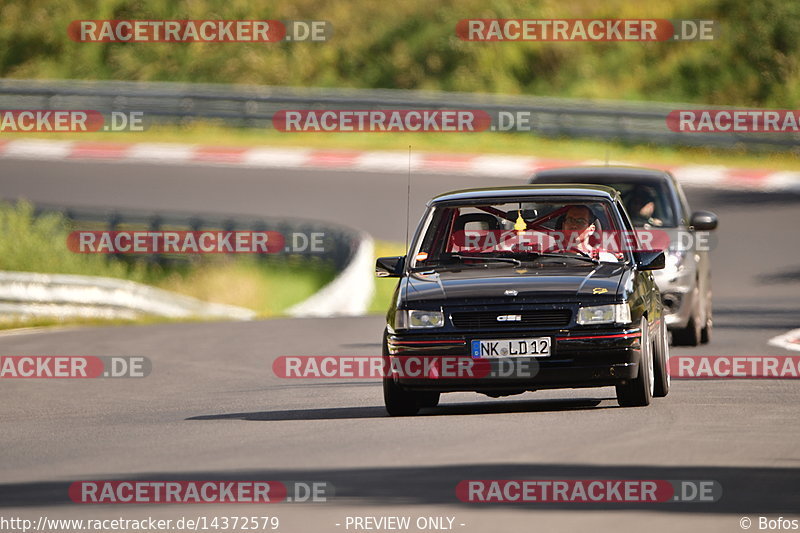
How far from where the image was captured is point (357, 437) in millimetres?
9625

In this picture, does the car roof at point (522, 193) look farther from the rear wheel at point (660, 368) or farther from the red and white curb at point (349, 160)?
the red and white curb at point (349, 160)

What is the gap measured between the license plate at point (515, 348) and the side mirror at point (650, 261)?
1.36 metres

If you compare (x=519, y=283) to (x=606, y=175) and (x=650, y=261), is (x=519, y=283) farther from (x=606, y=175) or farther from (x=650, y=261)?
(x=606, y=175)

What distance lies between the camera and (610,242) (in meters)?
11.4

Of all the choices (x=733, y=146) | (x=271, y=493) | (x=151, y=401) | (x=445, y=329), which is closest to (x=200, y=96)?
(x=733, y=146)

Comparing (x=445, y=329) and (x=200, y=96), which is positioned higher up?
(x=200, y=96)

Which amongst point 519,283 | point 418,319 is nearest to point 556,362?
point 519,283

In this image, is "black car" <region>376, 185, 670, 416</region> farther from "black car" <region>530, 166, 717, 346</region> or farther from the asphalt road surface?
"black car" <region>530, 166, 717, 346</region>

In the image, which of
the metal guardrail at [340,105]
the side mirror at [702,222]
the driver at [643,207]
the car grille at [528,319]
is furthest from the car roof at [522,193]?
the metal guardrail at [340,105]

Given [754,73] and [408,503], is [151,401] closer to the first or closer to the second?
[408,503]

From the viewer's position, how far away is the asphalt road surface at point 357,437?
7270 mm

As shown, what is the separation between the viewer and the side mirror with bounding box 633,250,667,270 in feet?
37.1

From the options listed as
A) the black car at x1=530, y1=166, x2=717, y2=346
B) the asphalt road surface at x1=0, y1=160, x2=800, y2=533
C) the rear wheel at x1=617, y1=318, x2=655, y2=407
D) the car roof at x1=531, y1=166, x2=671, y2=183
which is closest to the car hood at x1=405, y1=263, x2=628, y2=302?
the rear wheel at x1=617, y1=318, x2=655, y2=407

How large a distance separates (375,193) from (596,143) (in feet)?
21.0
